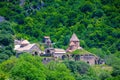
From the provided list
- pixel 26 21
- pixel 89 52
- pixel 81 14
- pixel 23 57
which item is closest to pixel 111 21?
pixel 81 14

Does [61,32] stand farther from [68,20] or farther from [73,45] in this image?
[73,45]

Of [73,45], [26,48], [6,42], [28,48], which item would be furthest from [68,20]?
[6,42]

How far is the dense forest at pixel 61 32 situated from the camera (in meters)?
68.2

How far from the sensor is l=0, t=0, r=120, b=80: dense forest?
224ft

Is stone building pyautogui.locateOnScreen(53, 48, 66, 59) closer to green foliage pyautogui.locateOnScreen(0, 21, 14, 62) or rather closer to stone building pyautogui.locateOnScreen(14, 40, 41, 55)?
stone building pyautogui.locateOnScreen(14, 40, 41, 55)

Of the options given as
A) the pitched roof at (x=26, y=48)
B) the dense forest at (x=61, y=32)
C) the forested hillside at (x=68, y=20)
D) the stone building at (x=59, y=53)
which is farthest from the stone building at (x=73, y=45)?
the forested hillside at (x=68, y=20)

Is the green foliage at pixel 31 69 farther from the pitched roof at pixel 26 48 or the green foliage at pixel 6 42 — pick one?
the pitched roof at pixel 26 48

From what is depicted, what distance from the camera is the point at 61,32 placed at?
303 feet

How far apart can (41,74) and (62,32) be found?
2698 centimetres

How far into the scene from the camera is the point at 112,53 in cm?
8638

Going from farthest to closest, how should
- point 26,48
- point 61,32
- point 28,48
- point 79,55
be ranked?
point 61,32, point 79,55, point 26,48, point 28,48

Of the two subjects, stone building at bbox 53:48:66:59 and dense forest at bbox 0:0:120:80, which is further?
stone building at bbox 53:48:66:59

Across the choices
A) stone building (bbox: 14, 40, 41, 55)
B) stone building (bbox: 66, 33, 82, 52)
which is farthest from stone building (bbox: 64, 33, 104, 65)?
stone building (bbox: 14, 40, 41, 55)

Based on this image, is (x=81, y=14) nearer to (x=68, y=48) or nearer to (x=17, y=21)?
(x=17, y=21)
